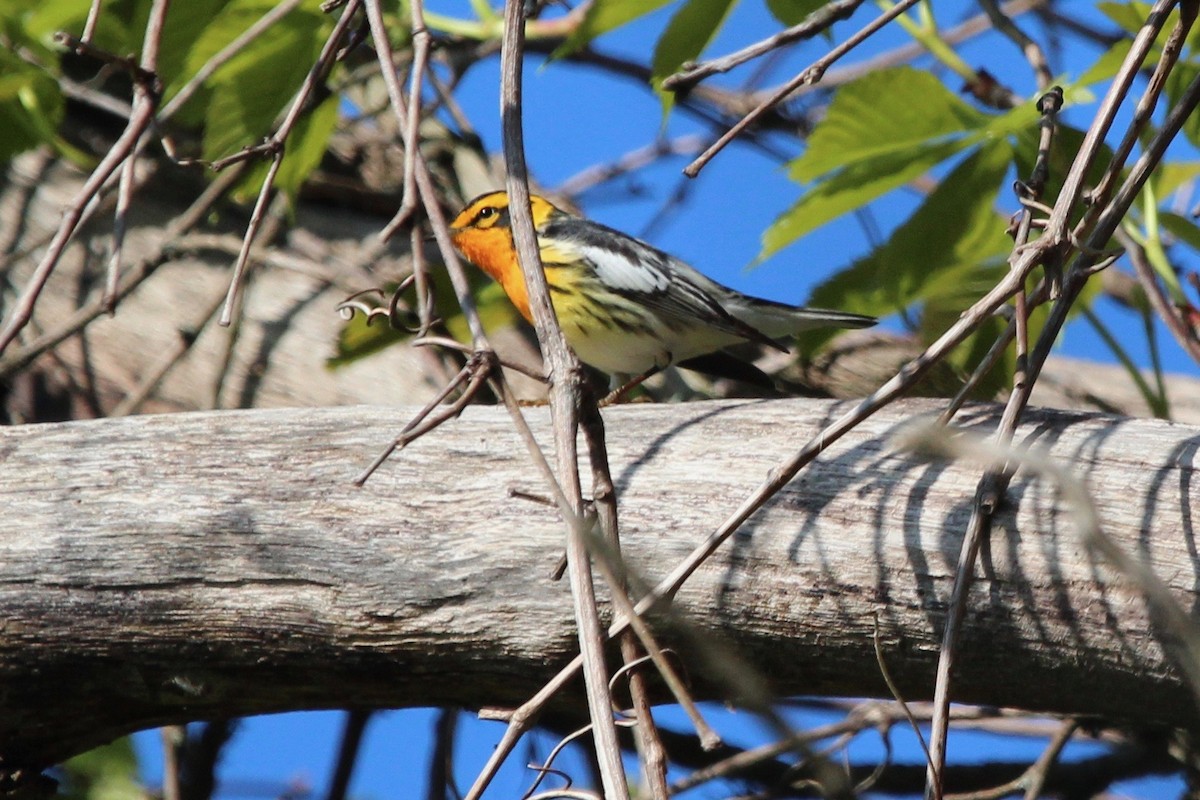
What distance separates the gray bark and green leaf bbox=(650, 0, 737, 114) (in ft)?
2.20

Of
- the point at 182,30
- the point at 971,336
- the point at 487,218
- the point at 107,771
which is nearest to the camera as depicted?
the point at 182,30

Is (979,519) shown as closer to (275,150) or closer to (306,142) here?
(275,150)

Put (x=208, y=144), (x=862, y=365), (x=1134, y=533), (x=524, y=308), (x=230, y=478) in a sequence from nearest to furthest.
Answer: (x=1134, y=533)
(x=230, y=478)
(x=208, y=144)
(x=524, y=308)
(x=862, y=365)

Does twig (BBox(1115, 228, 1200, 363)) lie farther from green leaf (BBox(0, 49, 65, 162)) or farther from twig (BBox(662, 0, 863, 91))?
green leaf (BBox(0, 49, 65, 162))

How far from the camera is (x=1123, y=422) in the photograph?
7.61 ft

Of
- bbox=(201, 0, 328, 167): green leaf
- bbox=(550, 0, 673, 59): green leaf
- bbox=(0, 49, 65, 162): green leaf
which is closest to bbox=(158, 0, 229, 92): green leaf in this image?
bbox=(201, 0, 328, 167): green leaf

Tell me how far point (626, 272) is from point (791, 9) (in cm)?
186

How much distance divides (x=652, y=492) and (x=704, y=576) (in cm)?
20

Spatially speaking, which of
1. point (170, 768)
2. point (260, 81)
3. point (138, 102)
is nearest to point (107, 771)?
point (170, 768)

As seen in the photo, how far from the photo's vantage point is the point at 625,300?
13.8ft

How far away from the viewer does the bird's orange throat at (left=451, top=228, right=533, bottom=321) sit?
4129 millimetres

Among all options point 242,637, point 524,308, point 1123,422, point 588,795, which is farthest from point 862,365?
point 588,795

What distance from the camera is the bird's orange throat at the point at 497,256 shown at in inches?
163

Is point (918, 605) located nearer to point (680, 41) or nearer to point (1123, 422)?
point (1123, 422)
